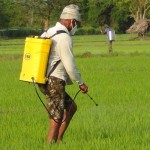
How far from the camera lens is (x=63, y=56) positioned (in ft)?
22.2

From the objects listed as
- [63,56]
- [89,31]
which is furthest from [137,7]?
[63,56]

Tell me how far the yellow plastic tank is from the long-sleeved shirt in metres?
0.09

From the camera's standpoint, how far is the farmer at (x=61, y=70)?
22.2 ft

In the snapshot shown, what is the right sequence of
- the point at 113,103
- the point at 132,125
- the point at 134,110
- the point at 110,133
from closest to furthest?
the point at 110,133 < the point at 132,125 < the point at 134,110 < the point at 113,103

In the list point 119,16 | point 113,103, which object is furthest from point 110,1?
point 113,103

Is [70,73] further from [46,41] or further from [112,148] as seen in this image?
[112,148]

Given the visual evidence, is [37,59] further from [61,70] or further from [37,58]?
[61,70]

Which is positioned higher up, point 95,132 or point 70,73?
point 70,73

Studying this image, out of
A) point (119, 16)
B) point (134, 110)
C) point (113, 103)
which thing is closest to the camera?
point (134, 110)

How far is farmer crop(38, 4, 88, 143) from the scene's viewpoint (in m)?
6.77

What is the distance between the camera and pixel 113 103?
455 inches

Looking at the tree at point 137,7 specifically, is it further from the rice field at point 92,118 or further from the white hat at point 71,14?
the white hat at point 71,14

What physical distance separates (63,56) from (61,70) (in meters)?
0.25

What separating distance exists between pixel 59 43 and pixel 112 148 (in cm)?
131
